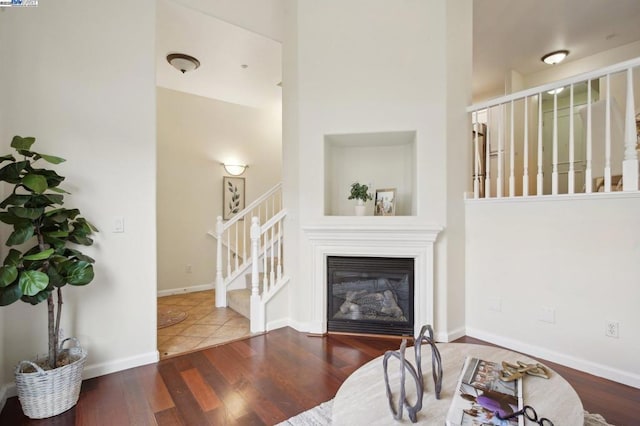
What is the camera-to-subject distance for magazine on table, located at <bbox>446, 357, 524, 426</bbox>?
3.63 ft

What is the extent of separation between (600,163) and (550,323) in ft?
4.93

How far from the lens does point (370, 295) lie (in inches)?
121

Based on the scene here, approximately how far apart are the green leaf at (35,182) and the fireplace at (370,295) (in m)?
2.25

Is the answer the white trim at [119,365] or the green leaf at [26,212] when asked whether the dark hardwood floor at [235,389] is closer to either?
the white trim at [119,365]

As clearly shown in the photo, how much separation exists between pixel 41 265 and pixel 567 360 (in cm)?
371

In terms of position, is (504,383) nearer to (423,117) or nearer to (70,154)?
(423,117)

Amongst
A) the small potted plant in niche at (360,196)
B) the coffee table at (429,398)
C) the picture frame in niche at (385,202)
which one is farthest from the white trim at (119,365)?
the picture frame in niche at (385,202)

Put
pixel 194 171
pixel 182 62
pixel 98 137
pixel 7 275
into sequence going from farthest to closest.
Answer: pixel 194 171 → pixel 182 62 → pixel 98 137 → pixel 7 275

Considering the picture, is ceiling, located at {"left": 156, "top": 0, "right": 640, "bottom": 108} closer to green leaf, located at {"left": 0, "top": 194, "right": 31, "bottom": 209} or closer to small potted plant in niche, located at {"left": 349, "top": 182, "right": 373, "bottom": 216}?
small potted plant in niche, located at {"left": 349, "top": 182, "right": 373, "bottom": 216}

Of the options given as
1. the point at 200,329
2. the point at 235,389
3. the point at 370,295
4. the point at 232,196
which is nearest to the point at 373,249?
the point at 370,295

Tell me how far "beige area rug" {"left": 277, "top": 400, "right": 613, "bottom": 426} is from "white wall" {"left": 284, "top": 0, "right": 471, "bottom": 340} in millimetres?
1174

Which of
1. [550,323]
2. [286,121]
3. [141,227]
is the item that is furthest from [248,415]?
[286,121]

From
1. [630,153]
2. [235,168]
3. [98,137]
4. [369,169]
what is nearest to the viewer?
[630,153]

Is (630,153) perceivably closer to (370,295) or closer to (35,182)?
(370,295)
